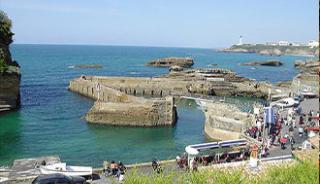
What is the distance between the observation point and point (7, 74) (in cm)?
5828

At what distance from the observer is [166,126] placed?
48.9 metres

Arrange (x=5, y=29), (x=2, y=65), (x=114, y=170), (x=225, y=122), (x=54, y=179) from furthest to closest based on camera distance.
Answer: (x=5, y=29) < (x=2, y=65) < (x=225, y=122) < (x=114, y=170) < (x=54, y=179)

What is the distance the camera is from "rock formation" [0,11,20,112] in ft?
189

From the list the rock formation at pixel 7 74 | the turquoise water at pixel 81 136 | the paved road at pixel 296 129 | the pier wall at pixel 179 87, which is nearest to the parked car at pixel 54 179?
the turquoise water at pixel 81 136

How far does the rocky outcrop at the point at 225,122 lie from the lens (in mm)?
39844

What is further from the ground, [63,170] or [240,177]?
[240,177]

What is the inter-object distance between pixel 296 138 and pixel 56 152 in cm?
1828

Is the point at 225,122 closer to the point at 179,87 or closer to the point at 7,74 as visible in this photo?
the point at 7,74

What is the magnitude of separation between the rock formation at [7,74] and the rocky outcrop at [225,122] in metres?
25.9

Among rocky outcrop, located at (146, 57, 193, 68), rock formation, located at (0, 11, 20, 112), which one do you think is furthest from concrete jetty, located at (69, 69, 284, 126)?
rocky outcrop, located at (146, 57, 193, 68)

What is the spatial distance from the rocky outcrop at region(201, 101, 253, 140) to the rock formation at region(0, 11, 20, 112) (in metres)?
25.9

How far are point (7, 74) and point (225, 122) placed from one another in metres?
30.1

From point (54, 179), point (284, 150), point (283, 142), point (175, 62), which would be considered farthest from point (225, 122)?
point (175, 62)

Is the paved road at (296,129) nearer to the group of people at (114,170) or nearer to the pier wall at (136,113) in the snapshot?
the group of people at (114,170)
